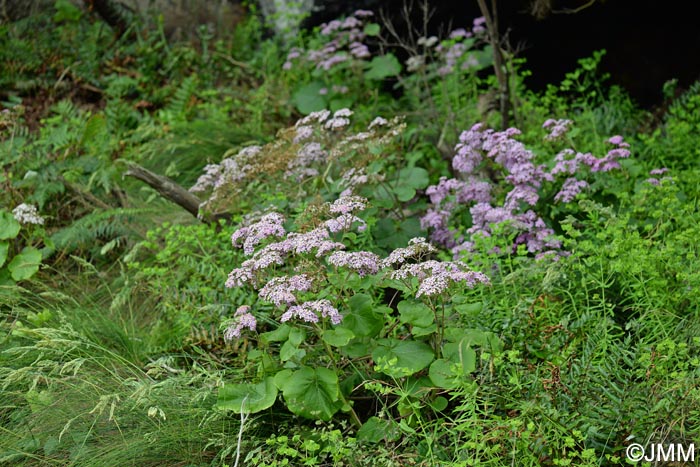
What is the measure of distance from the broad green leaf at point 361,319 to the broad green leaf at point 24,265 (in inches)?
78.8

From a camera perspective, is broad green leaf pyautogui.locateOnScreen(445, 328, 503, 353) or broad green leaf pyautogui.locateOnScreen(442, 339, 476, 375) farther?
broad green leaf pyautogui.locateOnScreen(445, 328, 503, 353)

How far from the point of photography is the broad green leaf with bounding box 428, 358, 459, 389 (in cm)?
252

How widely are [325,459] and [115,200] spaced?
9.12 feet

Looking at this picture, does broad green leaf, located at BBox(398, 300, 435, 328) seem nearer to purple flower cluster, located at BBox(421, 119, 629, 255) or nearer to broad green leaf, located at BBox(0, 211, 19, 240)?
purple flower cluster, located at BBox(421, 119, 629, 255)

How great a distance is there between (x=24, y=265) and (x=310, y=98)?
8.76 feet

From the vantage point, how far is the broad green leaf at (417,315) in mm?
2592

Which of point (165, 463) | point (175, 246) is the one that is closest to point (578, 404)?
point (165, 463)

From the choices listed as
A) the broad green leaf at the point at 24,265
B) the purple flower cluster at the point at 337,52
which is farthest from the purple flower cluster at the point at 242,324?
the purple flower cluster at the point at 337,52

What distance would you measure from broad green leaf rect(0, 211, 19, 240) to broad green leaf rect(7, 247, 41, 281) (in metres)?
0.12

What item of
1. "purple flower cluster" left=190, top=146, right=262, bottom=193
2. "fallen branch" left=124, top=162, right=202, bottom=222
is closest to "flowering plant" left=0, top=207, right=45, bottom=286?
"fallen branch" left=124, top=162, right=202, bottom=222

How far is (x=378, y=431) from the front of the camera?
2596 millimetres

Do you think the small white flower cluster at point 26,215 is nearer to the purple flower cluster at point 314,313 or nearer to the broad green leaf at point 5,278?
the broad green leaf at point 5,278

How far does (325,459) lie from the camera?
2.76m

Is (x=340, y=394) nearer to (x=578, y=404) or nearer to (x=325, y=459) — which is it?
(x=325, y=459)
